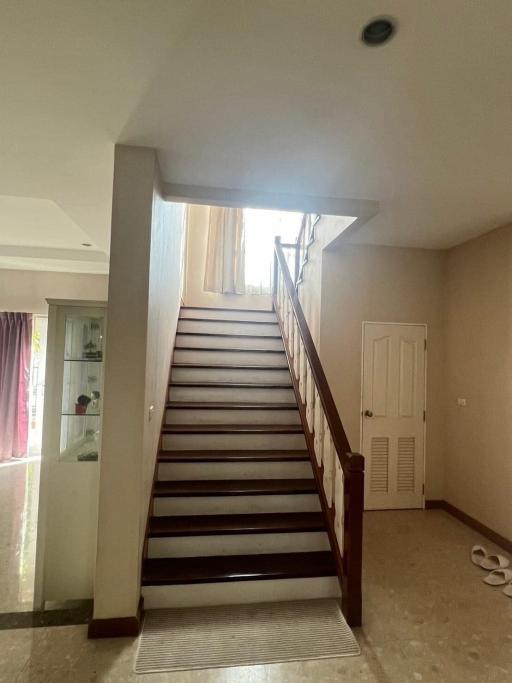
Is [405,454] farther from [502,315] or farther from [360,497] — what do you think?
[360,497]

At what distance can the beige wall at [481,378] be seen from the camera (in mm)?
2961

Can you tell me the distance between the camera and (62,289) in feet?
16.7

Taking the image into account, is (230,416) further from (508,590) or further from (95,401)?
(508,590)

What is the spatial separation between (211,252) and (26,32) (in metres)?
4.32

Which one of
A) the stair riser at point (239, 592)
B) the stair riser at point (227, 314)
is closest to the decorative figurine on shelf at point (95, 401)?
the stair riser at point (239, 592)

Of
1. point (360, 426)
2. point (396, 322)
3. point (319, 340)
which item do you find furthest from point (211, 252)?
point (360, 426)

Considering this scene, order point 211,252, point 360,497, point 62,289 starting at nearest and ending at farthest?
point 360,497 → point 62,289 → point 211,252

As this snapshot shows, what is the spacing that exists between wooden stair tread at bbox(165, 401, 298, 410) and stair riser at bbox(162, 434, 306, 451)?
298mm

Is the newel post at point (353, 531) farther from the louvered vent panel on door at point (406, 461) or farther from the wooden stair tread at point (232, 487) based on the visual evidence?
the louvered vent panel on door at point (406, 461)

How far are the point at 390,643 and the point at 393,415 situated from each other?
2.07m

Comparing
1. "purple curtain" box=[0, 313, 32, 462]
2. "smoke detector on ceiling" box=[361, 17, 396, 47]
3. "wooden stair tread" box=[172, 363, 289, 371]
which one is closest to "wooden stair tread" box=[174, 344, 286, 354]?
"wooden stair tread" box=[172, 363, 289, 371]

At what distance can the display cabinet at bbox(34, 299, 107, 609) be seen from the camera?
88.4 inches

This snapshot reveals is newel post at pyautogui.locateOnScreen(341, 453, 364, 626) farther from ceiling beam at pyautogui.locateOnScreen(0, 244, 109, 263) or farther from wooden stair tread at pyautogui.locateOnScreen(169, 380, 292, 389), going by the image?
ceiling beam at pyautogui.locateOnScreen(0, 244, 109, 263)

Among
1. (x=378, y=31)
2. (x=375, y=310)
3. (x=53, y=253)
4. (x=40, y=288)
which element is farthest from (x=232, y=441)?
(x=40, y=288)
